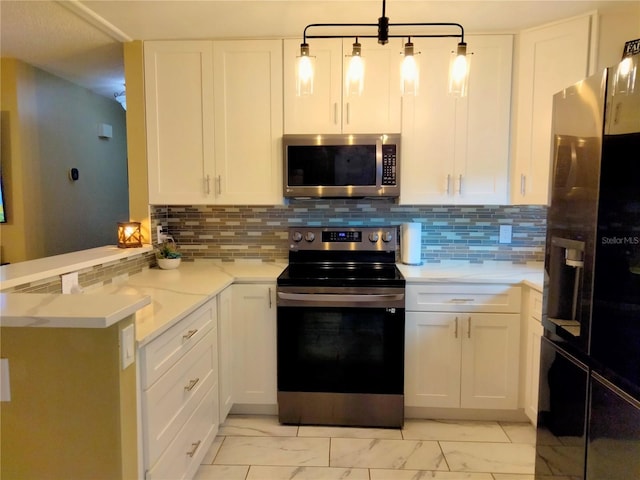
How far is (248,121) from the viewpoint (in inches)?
100

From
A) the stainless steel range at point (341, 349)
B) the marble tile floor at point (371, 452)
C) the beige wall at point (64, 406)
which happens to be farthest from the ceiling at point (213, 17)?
the marble tile floor at point (371, 452)

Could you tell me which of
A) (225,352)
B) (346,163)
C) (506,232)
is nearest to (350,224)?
(346,163)

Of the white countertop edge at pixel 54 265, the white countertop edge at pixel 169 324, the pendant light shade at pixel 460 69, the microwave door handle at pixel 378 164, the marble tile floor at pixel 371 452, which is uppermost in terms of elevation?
the pendant light shade at pixel 460 69

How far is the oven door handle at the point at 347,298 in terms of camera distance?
227cm

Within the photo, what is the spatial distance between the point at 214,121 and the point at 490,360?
7.24 ft

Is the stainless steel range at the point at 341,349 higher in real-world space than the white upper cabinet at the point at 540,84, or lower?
lower

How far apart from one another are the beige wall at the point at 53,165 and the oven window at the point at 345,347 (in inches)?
84.0

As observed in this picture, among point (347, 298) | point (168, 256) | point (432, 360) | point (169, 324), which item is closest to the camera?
point (169, 324)

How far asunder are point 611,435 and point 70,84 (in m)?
4.08

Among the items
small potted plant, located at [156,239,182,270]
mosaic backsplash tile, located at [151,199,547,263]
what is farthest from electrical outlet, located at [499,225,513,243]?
small potted plant, located at [156,239,182,270]

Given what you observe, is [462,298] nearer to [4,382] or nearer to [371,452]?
[371,452]

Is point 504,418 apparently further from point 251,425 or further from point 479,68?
point 479,68

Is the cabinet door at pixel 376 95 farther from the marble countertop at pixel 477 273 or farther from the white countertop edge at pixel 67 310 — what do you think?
the white countertop edge at pixel 67 310

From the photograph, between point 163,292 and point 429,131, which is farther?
point 429,131
